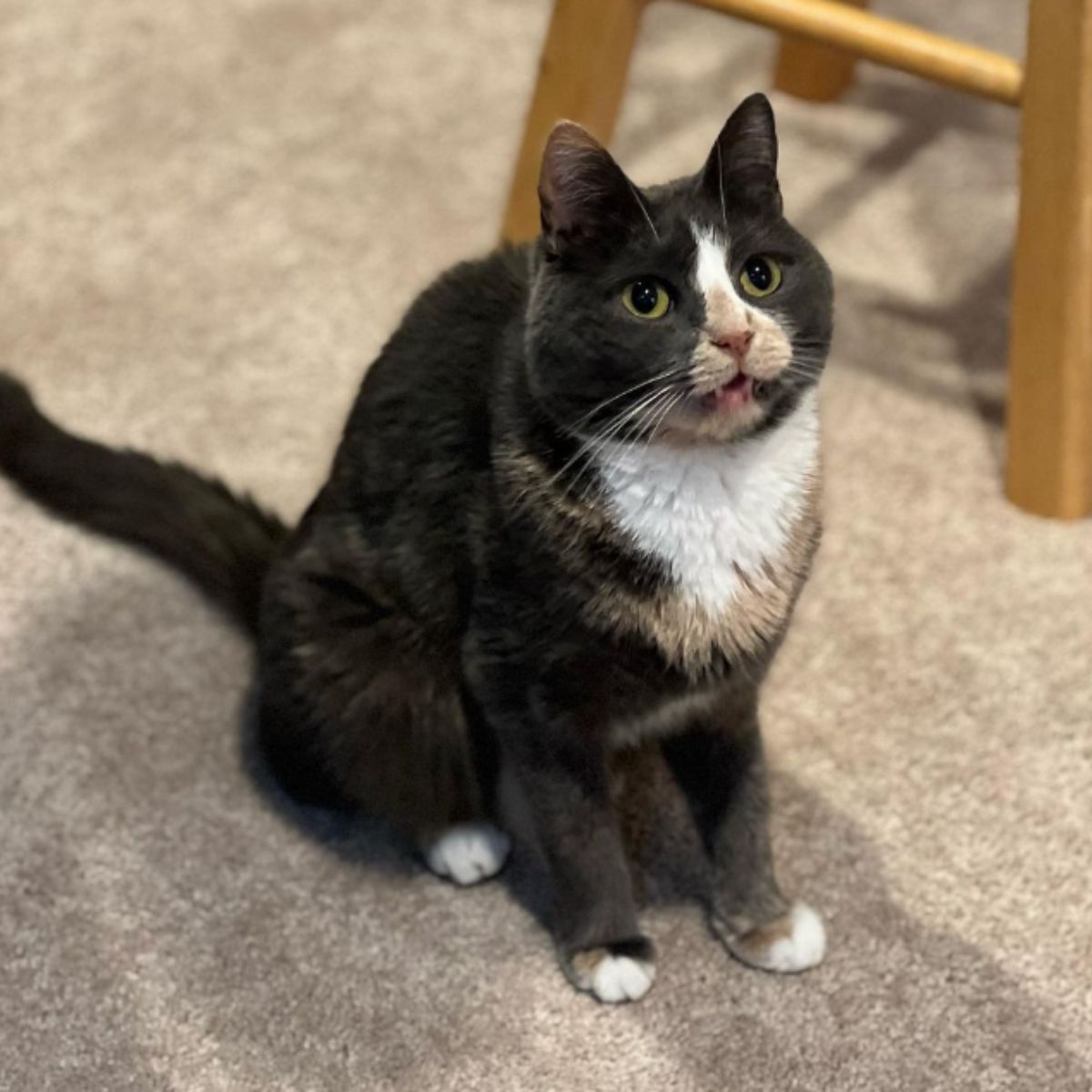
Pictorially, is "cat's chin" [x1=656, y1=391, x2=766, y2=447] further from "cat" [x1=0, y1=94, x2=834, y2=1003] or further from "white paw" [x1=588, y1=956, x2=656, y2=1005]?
"white paw" [x1=588, y1=956, x2=656, y2=1005]

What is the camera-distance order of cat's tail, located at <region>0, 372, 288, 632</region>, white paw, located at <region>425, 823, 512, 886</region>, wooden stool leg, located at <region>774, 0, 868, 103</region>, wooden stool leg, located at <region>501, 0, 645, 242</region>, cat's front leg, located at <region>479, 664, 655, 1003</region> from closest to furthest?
1. cat's front leg, located at <region>479, 664, 655, 1003</region>
2. white paw, located at <region>425, 823, 512, 886</region>
3. cat's tail, located at <region>0, 372, 288, 632</region>
4. wooden stool leg, located at <region>501, 0, 645, 242</region>
5. wooden stool leg, located at <region>774, 0, 868, 103</region>

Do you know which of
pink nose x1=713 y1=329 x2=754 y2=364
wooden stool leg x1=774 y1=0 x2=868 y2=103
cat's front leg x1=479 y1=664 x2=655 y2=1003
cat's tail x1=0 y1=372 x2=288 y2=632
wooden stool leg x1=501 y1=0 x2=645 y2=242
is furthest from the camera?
wooden stool leg x1=774 y1=0 x2=868 y2=103

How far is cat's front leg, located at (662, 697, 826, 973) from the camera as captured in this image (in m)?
0.94

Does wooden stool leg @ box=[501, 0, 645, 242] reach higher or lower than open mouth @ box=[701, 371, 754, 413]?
lower

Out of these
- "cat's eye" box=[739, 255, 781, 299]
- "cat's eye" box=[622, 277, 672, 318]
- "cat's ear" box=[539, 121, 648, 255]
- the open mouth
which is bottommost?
the open mouth

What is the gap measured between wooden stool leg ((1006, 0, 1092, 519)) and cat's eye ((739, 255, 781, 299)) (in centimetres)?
51

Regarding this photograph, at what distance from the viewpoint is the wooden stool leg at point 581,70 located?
1297 millimetres

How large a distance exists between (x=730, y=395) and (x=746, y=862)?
14.7 inches

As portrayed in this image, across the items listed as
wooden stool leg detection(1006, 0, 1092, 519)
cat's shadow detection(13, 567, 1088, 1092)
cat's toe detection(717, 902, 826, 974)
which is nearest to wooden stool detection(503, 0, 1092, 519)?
wooden stool leg detection(1006, 0, 1092, 519)

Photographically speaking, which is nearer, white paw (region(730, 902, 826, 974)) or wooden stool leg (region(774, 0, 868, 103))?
white paw (region(730, 902, 826, 974))

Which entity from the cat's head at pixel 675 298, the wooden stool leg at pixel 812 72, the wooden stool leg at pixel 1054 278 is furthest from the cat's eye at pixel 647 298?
the wooden stool leg at pixel 812 72

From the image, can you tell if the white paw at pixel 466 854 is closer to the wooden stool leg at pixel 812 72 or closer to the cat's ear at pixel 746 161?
the cat's ear at pixel 746 161

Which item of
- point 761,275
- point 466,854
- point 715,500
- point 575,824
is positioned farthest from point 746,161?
point 466,854

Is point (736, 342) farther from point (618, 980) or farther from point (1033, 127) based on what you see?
point (1033, 127)
